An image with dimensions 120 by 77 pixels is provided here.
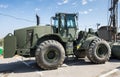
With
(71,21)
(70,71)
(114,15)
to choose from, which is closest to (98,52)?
(71,21)

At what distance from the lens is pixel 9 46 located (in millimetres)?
10891

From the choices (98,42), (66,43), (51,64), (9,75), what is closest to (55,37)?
(66,43)

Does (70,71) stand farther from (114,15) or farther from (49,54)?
(114,15)

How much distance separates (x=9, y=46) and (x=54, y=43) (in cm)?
234

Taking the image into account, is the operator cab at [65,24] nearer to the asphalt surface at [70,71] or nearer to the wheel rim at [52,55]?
the wheel rim at [52,55]

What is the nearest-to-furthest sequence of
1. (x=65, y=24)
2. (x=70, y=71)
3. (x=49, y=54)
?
(x=70, y=71) < (x=49, y=54) < (x=65, y=24)

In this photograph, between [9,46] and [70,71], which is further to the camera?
[9,46]

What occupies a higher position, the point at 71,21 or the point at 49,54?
the point at 71,21

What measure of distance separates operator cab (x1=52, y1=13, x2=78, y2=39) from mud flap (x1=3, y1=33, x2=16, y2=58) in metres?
2.53

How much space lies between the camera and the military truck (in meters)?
10.9

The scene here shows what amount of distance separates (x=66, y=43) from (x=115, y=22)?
21.2 meters

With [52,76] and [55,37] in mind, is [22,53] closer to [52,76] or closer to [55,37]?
[55,37]

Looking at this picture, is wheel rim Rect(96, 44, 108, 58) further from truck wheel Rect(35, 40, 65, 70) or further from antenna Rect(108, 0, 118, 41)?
antenna Rect(108, 0, 118, 41)

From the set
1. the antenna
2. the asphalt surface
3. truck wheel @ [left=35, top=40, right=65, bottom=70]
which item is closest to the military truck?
truck wheel @ [left=35, top=40, right=65, bottom=70]
